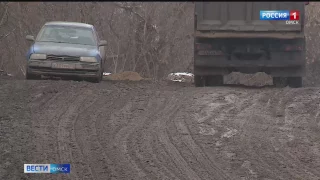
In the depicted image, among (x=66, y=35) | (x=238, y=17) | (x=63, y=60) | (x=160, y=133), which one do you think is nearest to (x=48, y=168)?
(x=160, y=133)

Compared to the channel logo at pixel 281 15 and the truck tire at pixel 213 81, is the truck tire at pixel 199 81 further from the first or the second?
the channel logo at pixel 281 15

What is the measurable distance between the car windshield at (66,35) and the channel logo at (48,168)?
8.11m

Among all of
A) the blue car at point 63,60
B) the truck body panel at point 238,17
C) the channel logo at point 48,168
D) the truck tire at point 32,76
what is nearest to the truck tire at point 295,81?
the truck body panel at point 238,17

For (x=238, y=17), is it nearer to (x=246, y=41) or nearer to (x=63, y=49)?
(x=246, y=41)

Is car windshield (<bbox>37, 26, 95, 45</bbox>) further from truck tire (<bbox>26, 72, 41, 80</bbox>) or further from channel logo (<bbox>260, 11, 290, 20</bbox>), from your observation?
channel logo (<bbox>260, 11, 290, 20</bbox>)

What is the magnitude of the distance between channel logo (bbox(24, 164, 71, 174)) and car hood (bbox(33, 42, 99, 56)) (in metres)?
7.24

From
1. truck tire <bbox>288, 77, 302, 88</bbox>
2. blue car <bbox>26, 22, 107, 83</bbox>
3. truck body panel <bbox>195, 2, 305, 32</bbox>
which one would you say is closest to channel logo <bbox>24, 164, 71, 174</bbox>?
blue car <bbox>26, 22, 107, 83</bbox>

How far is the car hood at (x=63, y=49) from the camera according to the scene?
563 inches

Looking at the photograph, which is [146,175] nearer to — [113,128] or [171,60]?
[113,128]

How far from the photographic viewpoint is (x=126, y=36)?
3209 centimetres

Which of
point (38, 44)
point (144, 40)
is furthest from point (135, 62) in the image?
point (38, 44)

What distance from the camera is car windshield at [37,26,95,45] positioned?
15.2m

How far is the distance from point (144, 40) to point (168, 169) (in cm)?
2268

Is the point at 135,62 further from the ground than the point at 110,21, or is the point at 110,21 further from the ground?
the point at 110,21
